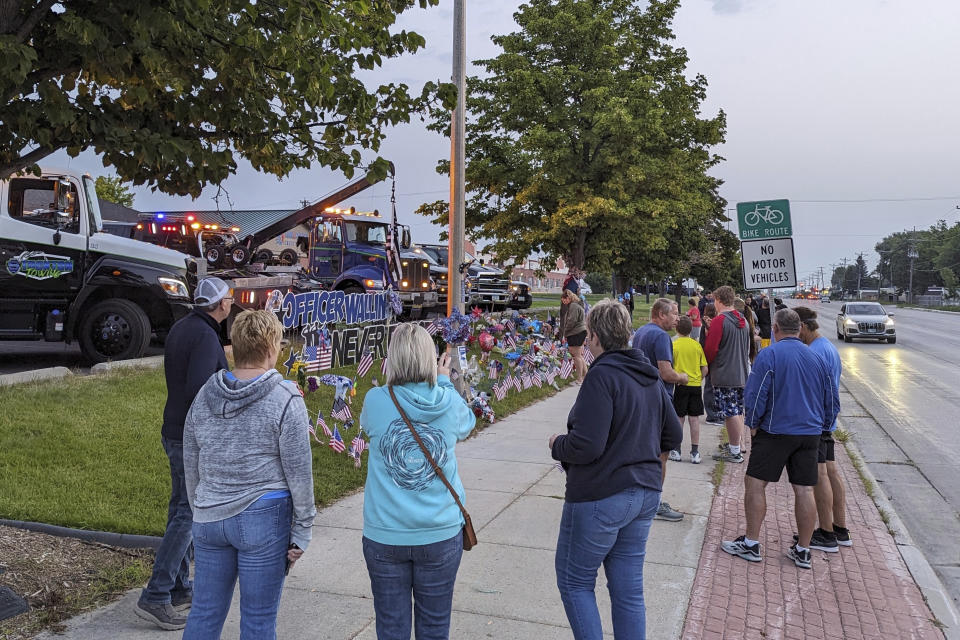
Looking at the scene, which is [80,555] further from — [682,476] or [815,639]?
[682,476]

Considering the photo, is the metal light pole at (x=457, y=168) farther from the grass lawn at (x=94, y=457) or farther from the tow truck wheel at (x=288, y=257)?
the tow truck wheel at (x=288, y=257)

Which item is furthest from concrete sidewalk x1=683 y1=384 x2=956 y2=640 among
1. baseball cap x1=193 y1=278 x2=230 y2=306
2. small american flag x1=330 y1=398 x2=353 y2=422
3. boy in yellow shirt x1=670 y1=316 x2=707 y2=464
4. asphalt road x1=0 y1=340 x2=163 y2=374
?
asphalt road x1=0 y1=340 x2=163 y2=374

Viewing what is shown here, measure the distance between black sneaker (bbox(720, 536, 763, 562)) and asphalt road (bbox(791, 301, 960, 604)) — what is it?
133cm

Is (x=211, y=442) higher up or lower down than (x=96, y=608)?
higher up

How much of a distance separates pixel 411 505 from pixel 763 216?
820cm

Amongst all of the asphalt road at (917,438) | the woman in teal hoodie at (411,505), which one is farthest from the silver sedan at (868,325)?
the woman in teal hoodie at (411,505)

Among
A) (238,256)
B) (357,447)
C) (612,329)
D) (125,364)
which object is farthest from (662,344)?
(238,256)

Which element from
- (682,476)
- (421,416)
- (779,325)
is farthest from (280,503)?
(682,476)

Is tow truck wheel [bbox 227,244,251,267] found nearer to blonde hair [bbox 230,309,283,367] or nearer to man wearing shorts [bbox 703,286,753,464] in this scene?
man wearing shorts [bbox 703,286,753,464]

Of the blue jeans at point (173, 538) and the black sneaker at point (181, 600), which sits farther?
the black sneaker at point (181, 600)

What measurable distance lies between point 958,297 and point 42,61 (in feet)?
391

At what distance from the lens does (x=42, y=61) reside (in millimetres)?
4652

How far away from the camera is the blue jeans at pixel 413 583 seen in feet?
9.76

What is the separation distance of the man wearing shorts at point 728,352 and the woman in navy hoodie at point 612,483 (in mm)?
5062
